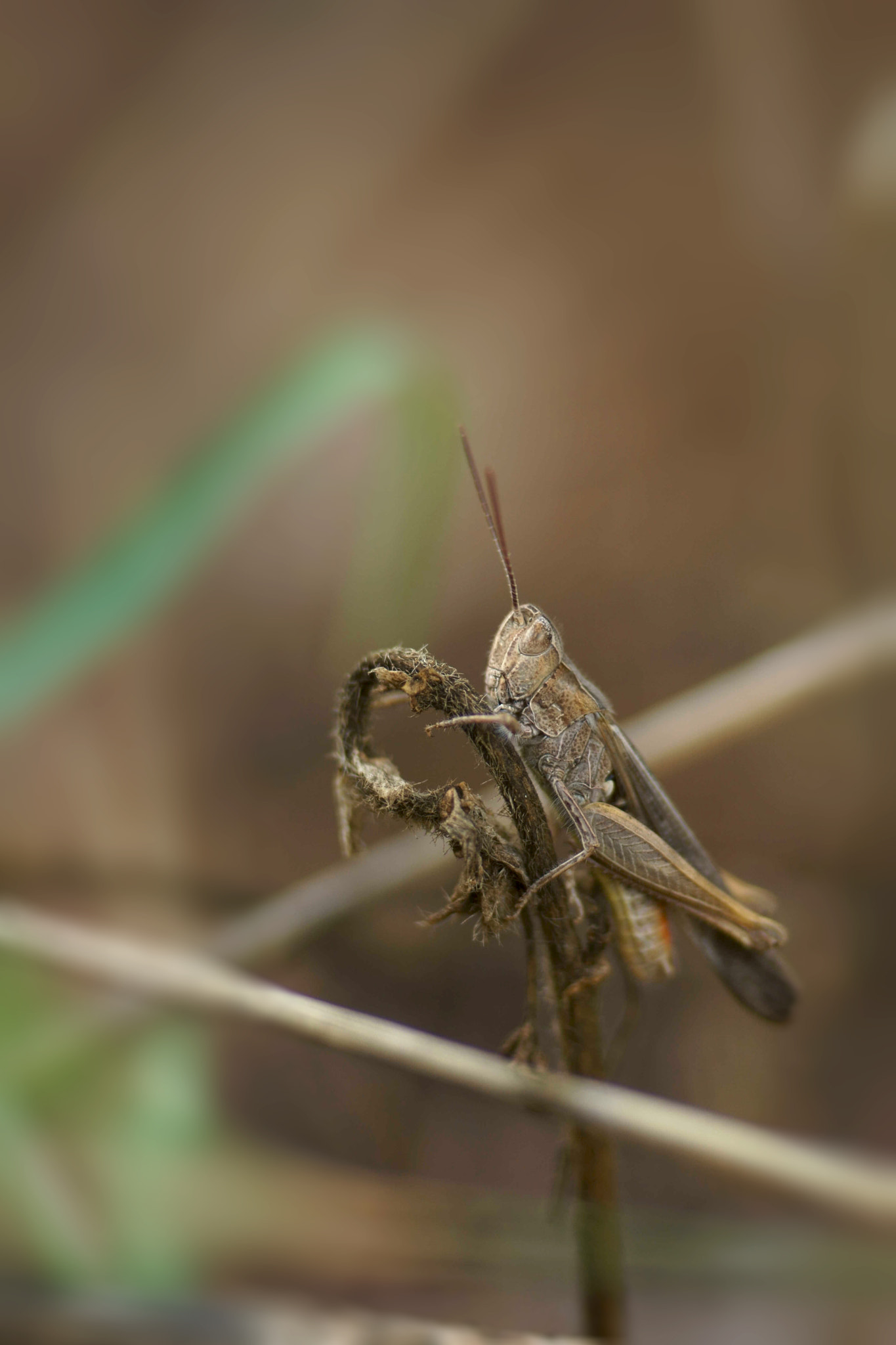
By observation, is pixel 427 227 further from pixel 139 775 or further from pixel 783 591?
pixel 139 775

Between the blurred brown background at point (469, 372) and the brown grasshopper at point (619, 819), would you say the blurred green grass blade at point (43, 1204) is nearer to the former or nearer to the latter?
the blurred brown background at point (469, 372)

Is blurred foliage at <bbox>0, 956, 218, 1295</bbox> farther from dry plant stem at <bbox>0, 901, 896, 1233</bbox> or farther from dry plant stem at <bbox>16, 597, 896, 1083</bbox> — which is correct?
dry plant stem at <bbox>0, 901, 896, 1233</bbox>

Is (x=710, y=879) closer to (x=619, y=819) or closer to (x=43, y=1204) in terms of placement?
(x=619, y=819)

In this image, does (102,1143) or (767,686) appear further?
(102,1143)

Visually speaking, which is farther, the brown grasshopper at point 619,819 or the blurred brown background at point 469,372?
the blurred brown background at point 469,372

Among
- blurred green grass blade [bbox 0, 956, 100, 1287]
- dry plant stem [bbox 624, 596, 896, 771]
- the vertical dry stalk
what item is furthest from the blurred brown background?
the vertical dry stalk

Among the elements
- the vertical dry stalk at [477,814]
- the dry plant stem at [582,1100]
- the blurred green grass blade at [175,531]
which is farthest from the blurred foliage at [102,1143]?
the vertical dry stalk at [477,814]

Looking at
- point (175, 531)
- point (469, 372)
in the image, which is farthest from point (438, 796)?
point (175, 531)

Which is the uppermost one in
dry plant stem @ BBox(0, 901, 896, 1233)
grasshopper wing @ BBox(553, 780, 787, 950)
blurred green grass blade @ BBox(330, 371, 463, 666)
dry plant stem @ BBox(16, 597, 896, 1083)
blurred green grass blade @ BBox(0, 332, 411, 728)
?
blurred green grass blade @ BBox(0, 332, 411, 728)
